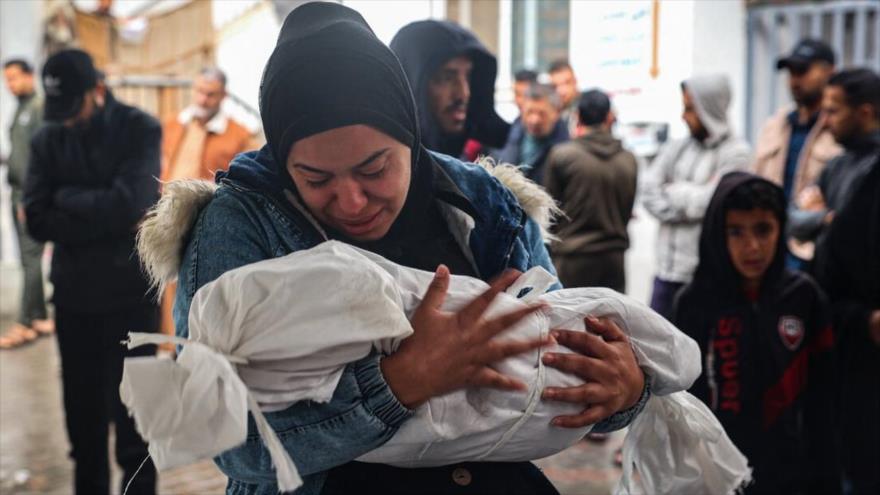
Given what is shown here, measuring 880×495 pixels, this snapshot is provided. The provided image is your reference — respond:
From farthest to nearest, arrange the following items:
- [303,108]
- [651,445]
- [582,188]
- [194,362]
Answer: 1. [582,188]
2. [651,445]
3. [303,108]
4. [194,362]

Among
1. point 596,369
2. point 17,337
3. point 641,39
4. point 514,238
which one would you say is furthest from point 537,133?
point 17,337

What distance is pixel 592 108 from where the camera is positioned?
4.71 metres

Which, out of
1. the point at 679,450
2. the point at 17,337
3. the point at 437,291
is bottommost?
the point at 17,337

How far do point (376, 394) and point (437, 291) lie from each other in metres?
0.15

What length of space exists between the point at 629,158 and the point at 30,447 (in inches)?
128

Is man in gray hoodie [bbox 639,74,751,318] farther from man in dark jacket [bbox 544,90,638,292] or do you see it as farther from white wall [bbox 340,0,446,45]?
white wall [bbox 340,0,446,45]

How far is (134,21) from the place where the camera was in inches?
515

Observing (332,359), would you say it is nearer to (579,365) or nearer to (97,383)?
(579,365)

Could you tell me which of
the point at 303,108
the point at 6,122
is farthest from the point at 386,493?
the point at 6,122

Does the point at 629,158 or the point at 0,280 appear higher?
the point at 629,158

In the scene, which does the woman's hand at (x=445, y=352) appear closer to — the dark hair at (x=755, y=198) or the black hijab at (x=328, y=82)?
the black hijab at (x=328, y=82)

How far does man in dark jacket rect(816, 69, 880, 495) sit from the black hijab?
8.47 ft

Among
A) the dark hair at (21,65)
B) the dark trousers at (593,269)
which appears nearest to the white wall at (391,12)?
the dark trousers at (593,269)

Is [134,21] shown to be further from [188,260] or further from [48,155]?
[188,260]
